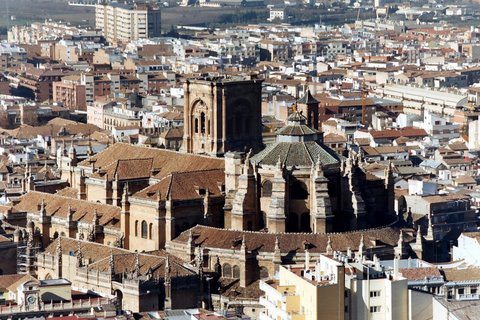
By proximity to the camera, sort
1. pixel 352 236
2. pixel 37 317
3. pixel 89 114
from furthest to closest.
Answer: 1. pixel 89 114
2. pixel 352 236
3. pixel 37 317

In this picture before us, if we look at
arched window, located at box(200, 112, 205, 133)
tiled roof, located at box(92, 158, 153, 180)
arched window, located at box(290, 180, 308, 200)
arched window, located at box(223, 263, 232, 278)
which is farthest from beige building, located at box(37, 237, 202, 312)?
arched window, located at box(200, 112, 205, 133)

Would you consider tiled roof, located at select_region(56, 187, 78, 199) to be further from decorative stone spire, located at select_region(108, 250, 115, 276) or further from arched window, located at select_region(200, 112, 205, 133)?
decorative stone spire, located at select_region(108, 250, 115, 276)

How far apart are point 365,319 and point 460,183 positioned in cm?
6353

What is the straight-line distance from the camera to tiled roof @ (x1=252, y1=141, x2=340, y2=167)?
10938cm

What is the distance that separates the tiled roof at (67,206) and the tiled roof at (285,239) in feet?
25.2

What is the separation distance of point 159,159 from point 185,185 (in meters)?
8.11

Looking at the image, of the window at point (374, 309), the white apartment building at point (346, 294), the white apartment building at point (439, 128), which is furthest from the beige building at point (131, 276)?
the white apartment building at point (439, 128)

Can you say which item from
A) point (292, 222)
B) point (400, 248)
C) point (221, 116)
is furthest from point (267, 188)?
point (221, 116)

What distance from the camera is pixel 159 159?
4700 inches

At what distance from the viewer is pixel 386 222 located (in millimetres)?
112938

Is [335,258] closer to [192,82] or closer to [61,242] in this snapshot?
[61,242]

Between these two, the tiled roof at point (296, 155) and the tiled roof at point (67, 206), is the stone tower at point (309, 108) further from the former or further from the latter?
the tiled roof at point (67, 206)

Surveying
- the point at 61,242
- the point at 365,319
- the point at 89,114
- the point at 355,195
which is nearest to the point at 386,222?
the point at 355,195

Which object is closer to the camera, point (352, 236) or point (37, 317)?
point (37, 317)
